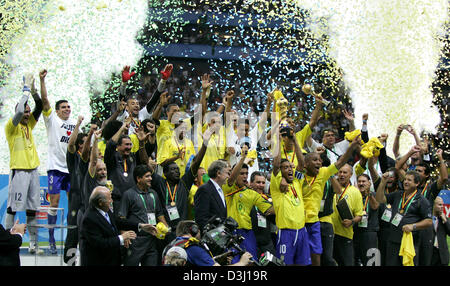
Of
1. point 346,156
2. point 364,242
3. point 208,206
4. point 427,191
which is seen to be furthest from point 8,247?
point 427,191

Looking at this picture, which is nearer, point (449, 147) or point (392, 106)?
point (392, 106)

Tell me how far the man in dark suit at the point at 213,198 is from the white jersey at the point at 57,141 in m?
2.64

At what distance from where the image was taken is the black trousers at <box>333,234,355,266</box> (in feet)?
33.3

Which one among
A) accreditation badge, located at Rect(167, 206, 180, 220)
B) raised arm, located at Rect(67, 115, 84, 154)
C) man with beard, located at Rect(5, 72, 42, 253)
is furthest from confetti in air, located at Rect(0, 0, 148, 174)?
accreditation badge, located at Rect(167, 206, 180, 220)

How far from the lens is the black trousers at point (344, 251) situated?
1016 centimetres

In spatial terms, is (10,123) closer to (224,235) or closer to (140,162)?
(140,162)

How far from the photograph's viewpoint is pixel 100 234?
7.49 meters

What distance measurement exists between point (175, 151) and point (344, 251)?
2.78 metres

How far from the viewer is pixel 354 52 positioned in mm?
15484

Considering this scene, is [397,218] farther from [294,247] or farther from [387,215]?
[294,247]

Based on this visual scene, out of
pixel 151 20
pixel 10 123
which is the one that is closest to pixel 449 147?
pixel 151 20

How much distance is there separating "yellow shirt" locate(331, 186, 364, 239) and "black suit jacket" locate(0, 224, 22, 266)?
4775 millimetres

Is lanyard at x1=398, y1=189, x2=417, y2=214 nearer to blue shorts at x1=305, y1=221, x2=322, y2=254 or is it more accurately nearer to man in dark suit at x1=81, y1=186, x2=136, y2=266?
blue shorts at x1=305, y1=221, x2=322, y2=254

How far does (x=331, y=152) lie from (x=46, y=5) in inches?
260
